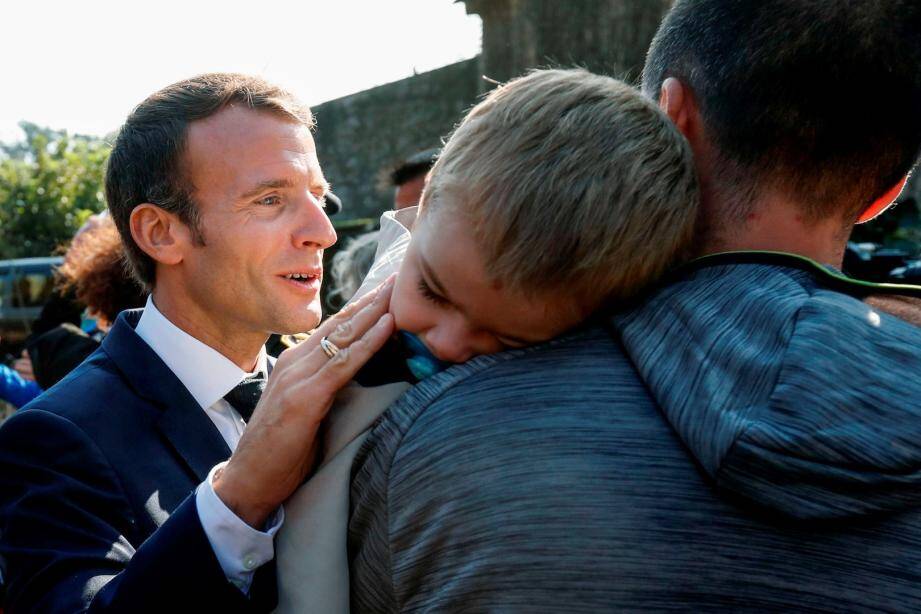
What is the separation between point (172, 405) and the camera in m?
2.16

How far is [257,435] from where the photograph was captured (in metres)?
1.45

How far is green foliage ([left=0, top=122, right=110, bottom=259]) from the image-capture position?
82.6ft

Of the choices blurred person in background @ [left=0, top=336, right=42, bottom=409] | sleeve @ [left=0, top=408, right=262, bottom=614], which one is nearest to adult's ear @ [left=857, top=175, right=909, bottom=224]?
sleeve @ [left=0, top=408, right=262, bottom=614]

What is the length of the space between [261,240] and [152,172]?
0.40m

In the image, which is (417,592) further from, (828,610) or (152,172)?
(152,172)

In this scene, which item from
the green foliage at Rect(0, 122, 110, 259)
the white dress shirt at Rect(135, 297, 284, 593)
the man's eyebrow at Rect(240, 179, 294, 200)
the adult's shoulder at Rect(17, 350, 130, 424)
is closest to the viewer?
the adult's shoulder at Rect(17, 350, 130, 424)

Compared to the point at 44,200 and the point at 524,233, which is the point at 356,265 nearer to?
the point at 524,233

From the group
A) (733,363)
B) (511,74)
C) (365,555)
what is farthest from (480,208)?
(511,74)

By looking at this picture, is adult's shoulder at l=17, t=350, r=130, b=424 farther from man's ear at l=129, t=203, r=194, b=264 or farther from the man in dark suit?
man's ear at l=129, t=203, r=194, b=264

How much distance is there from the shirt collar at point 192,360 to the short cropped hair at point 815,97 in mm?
1575

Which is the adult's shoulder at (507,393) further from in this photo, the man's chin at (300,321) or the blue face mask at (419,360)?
the man's chin at (300,321)

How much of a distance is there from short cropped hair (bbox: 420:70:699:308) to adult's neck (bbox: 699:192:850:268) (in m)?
0.13

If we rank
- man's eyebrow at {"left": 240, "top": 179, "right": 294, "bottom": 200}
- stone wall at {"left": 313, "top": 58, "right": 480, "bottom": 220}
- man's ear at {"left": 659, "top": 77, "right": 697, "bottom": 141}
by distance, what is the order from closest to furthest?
man's ear at {"left": 659, "top": 77, "right": 697, "bottom": 141}
man's eyebrow at {"left": 240, "top": 179, "right": 294, "bottom": 200}
stone wall at {"left": 313, "top": 58, "right": 480, "bottom": 220}

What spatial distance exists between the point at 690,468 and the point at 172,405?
1518 millimetres
